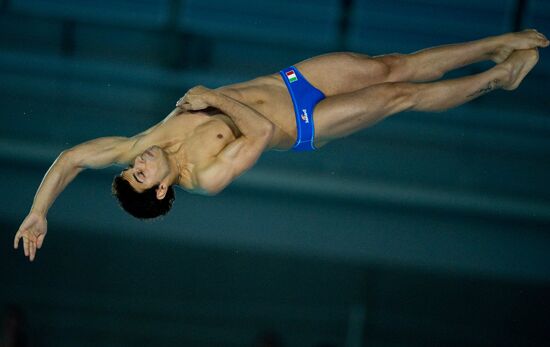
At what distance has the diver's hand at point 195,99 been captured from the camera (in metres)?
3.43

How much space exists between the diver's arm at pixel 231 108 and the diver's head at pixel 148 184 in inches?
9.2

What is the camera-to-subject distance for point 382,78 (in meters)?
4.10

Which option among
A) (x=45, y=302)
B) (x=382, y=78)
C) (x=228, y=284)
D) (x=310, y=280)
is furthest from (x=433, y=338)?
(x=45, y=302)

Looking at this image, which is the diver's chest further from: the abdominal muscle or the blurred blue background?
the blurred blue background

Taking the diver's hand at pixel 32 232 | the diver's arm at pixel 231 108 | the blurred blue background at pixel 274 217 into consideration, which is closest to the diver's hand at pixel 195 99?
the diver's arm at pixel 231 108

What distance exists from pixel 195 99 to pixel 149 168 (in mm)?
326

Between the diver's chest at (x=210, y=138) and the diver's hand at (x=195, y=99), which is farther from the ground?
the diver's hand at (x=195, y=99)

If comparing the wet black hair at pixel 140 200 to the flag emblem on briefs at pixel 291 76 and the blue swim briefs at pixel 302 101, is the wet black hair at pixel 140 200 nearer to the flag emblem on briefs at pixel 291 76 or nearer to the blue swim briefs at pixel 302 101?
the blue swim briefs at pixel 302 101

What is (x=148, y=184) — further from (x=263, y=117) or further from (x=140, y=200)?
(x=263, y=117)

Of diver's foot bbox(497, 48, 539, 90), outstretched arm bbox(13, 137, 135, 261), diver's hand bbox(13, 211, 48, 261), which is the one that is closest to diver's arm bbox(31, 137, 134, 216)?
outstretched arm bbox(13, 137, 135, 261)

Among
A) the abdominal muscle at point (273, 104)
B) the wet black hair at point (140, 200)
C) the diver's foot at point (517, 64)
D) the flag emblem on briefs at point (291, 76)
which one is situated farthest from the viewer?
the diver's foot at point (517, 64)

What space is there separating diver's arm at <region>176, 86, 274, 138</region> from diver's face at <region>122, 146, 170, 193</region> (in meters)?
0.21

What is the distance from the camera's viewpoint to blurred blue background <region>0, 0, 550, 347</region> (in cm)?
507

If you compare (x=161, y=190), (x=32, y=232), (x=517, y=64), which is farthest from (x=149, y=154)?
(x=517, y=64)
